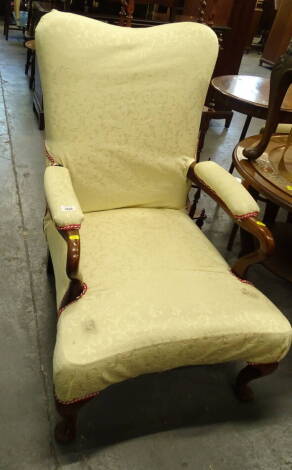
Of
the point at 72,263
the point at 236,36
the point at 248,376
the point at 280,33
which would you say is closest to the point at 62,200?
the point at 72,263

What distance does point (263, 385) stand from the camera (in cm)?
143

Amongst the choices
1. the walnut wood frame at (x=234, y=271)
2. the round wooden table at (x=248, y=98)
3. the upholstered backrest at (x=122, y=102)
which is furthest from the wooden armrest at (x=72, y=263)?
the round wooden table at (x=248, y=98)

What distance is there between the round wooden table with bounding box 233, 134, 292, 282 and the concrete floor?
227mm

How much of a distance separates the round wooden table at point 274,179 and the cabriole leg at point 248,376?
0.39 m

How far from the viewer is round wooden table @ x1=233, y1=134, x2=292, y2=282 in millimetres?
1356

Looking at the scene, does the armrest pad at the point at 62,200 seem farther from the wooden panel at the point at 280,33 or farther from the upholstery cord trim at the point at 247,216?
the wooden panel at the point at 280,33

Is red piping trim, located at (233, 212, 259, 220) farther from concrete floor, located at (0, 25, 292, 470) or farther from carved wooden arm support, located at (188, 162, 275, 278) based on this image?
concrete floor, located at (0, 25, 292, 470)

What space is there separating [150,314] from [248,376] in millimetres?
482

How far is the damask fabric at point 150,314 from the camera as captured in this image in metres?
0.96

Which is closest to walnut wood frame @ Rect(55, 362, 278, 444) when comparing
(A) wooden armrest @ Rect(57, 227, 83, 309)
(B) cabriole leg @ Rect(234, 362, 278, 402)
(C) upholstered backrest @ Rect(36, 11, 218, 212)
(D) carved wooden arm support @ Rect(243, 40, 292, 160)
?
(B) cabriole leg @ Rect(234, 362, 278, 402)

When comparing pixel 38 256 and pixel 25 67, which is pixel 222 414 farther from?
pixel 25 67

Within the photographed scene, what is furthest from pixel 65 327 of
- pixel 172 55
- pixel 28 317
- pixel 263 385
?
pixel 172 55

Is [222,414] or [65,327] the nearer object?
[65,327]

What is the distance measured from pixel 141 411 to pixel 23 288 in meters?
0.68
